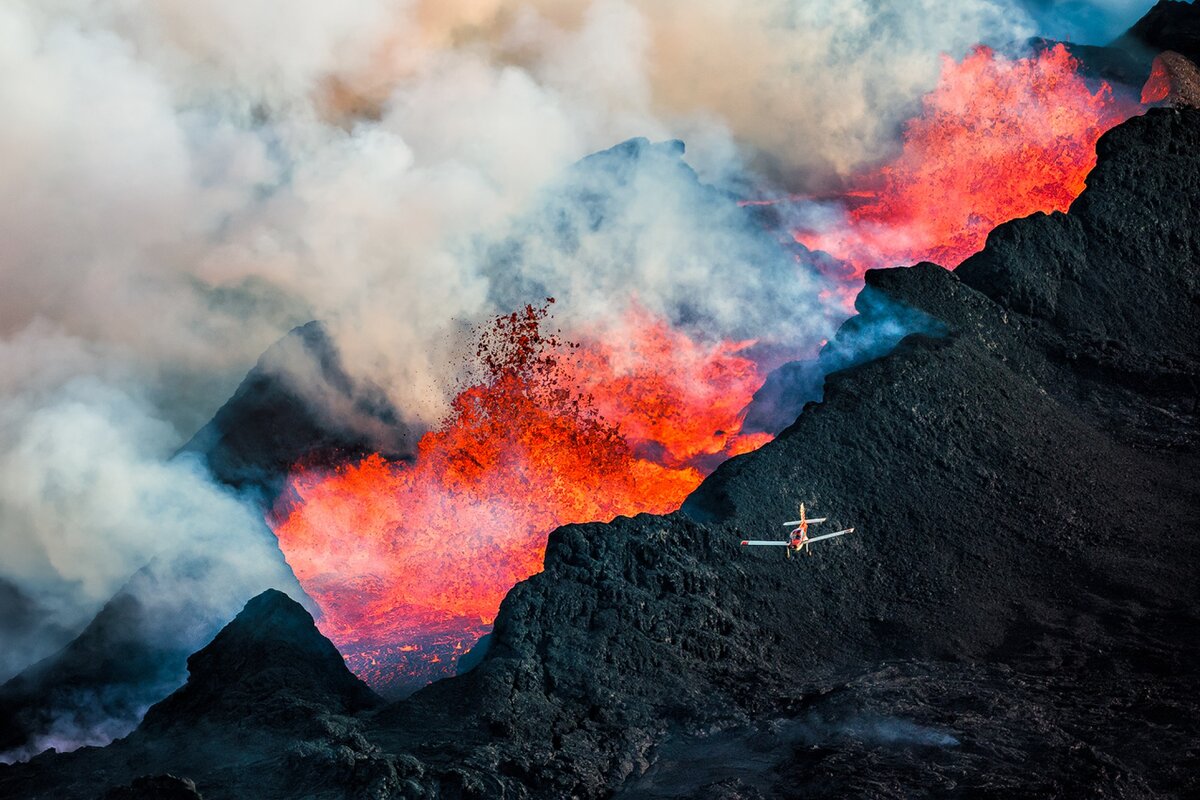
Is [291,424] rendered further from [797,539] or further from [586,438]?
[797,539]

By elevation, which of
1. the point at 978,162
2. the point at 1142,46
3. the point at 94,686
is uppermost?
the point at 1142,46

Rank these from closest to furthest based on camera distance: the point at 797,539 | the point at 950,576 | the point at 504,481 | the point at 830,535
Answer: the point at 797,539 → the point at 950,576 → the point at 830,535 → the point at 504,481

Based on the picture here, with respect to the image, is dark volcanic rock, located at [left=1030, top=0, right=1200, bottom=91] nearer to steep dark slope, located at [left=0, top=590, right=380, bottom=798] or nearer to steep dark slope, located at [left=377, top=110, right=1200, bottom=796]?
steep dark slope, located at [left=377, top=110, right=1200, bottom=796]

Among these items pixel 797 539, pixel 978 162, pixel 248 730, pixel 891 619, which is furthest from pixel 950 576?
pixel 978 162

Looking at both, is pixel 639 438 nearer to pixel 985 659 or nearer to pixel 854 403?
pixel 854 403

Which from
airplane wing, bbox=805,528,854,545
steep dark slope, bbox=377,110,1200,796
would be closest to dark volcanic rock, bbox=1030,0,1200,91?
steep dark slope, bbox=377,110,1200,796
